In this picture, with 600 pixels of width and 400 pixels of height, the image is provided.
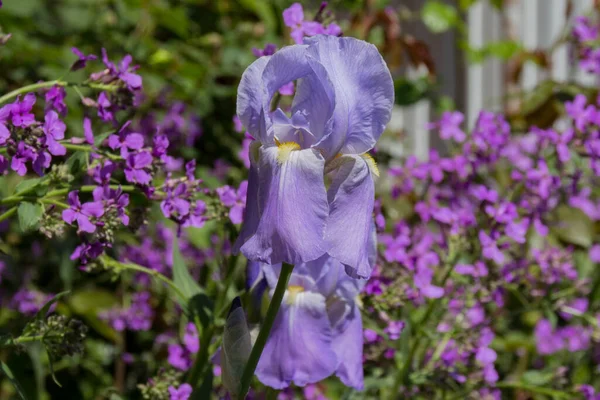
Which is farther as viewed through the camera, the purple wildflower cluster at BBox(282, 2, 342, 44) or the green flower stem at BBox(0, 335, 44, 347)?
the purple wildflower cluster at BBox(282, 2, 342, 44)

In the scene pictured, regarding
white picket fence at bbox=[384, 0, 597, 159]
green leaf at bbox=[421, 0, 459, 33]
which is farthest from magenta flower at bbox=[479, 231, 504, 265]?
white picket fence at bbox=[384, 0, 597, 159]

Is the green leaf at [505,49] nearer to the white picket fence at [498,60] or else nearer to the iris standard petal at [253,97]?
the white picket fence at [498,60]

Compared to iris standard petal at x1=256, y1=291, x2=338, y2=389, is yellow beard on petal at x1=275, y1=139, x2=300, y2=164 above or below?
above

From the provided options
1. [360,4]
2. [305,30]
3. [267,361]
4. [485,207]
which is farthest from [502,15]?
[267,361]

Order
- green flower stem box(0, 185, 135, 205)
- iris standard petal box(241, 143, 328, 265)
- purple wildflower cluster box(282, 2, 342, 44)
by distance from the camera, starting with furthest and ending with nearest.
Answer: purple wildflower cluster box(282, 2, 342, 44), green flower stem box(0, 185, 135, 205), iris standard petal box(241, 143, 328, 265)

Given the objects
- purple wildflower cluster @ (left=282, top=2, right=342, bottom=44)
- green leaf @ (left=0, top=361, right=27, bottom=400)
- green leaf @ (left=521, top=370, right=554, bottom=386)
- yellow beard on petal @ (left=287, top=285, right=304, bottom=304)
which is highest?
purple wildflower cluster @ (left=282, top=2, right=342, bottom=44)

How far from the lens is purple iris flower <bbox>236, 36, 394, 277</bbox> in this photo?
2.89 ft

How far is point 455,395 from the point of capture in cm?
157

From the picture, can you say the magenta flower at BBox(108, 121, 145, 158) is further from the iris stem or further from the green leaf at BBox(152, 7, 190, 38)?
the green leaf at BBox(152, 7, 190, 38)

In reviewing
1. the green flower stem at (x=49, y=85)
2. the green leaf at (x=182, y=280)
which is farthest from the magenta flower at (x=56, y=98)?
the green leaf at (x=182, y=280)

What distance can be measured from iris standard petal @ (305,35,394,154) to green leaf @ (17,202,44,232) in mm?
407

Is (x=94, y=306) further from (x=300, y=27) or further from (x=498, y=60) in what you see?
(x=498, y=60)

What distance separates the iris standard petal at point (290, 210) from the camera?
0.87 meters

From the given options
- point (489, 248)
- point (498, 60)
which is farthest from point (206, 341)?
Result: point (498, 60)
